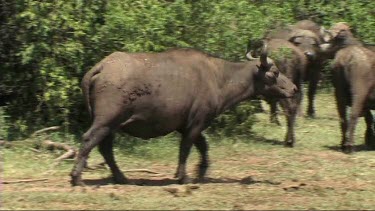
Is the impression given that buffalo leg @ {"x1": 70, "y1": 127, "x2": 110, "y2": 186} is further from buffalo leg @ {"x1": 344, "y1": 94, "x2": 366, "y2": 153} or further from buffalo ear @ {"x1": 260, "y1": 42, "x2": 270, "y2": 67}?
buffalo leg @ {"x1": 344, "y1": 94, "x2": 366, "y2": 153}

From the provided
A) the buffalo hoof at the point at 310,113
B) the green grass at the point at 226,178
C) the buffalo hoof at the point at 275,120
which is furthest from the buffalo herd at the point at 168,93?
the buffalo hoof at the point at 310,113

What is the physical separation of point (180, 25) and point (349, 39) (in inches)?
125

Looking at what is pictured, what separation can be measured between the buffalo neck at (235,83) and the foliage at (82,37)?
1.92 meters

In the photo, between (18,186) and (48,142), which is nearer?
(18,186)

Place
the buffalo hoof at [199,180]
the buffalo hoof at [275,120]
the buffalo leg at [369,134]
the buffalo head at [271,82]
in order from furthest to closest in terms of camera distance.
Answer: the buffalo hoof at [275,120] < the buffalo leg at [369,134] < the buffalo head at [271,82] < the buffalo hoof at [199,180]

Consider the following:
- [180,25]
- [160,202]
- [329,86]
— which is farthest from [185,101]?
[329,86]

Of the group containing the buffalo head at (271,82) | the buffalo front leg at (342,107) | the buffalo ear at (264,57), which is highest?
the buffalo ear at (264,57)

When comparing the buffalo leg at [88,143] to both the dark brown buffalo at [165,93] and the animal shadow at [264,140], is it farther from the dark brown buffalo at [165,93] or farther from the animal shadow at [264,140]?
the animal shadow at [264,140]

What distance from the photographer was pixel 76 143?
1156 cm

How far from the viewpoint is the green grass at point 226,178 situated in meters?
8.12

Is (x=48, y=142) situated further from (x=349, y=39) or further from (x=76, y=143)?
(x=349, y=39)

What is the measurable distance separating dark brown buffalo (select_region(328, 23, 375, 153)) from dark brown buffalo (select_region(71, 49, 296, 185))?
7.32 feet

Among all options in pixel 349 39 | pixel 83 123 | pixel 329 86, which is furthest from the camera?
pixel 329 86

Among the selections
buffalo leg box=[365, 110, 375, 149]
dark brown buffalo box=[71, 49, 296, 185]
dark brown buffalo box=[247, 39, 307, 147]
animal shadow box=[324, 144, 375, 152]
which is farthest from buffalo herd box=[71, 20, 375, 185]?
buffalo leg box=[365, 110, 375, 149]
